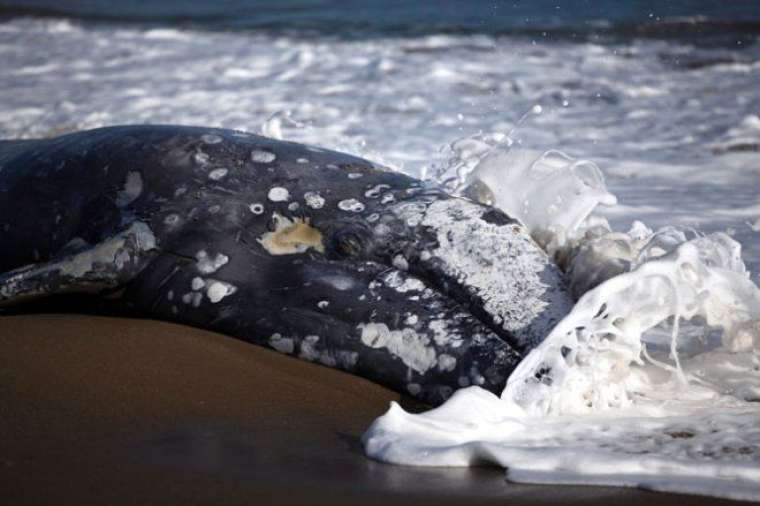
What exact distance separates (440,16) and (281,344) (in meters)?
11.2

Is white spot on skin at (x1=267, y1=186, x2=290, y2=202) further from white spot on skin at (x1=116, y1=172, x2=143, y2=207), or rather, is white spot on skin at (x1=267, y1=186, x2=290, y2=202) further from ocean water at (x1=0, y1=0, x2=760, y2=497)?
ocean water at (x1=0, y1=0, x2=760, y2=497)

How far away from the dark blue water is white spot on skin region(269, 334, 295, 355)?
9.35 m

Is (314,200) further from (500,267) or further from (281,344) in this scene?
(500,267)

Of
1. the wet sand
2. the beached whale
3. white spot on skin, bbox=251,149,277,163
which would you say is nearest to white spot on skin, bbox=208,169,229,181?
the beached whale

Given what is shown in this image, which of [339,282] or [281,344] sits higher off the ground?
[339,282]

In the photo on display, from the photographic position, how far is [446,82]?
10445mm

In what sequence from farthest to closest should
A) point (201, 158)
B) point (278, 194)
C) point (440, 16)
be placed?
point (440, 16)
point (201, 158)
point (278, 194)

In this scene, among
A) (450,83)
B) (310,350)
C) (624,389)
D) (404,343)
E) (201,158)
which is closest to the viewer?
(624,389)

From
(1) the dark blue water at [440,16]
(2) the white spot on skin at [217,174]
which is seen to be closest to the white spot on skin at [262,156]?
(2) the white spot on skin at [217,174]

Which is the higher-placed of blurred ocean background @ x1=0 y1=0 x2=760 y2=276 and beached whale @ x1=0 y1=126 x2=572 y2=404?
beached whale @ x1=0 y1=126 x2=572 y2=404

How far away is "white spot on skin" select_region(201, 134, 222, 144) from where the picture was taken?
4.64 metres

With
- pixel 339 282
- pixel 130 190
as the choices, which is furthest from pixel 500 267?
pixel 130 190

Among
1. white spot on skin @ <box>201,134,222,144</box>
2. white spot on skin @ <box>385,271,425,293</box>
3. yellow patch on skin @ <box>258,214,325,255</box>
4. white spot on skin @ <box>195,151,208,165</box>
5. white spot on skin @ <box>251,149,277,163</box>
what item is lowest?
white spot on skin @ <box>385,271,425,293</box>

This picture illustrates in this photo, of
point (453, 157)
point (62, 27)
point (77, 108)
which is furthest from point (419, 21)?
point (453, 157)
